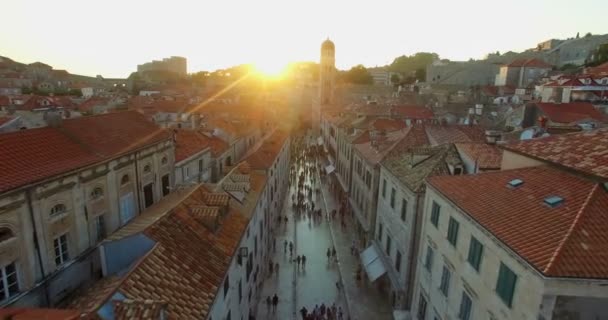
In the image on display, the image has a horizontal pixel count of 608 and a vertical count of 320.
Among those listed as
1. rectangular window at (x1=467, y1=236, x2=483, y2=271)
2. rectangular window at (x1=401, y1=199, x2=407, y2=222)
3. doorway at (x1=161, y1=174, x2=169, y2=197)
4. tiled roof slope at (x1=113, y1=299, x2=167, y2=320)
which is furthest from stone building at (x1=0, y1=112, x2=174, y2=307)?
rectangular window at (x1=467, y1=236, x2=483, y2=271)

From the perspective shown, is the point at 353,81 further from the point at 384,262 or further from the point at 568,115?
the point at 384,262

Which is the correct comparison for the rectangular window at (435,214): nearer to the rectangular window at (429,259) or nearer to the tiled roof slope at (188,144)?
the rectangular window at (429,259)

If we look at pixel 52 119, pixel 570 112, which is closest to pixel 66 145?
pixel 52 119

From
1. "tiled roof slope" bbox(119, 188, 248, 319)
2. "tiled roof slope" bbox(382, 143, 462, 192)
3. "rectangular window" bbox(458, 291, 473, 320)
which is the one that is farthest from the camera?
"tiled roof slope" bbox(382, 143, 462, 192)

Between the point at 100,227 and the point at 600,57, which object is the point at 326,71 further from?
the point at 100,227

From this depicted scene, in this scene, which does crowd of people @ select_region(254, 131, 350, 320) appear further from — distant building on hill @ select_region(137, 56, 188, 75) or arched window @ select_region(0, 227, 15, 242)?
distant building on hill @ select_region(137, 56, 188, 75)

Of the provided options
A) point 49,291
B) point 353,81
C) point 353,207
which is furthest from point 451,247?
point 353,81

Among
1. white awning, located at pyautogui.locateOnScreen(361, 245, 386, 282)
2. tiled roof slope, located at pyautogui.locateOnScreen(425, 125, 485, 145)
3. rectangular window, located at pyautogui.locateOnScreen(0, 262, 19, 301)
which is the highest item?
tiled roof slope, located at pyautogui.locateOnScreen(425, 125, 485, 145)

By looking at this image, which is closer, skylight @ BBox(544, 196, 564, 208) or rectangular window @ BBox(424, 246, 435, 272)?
skylight @ BBox(544, 196, 564, 208)
